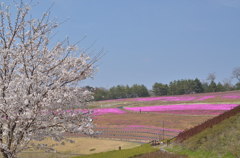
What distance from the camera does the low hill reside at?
765 inches

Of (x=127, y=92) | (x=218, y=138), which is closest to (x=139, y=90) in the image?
(x=127, y=92)

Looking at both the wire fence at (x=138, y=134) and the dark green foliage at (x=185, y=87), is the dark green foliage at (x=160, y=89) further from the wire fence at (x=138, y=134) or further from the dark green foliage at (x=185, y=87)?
the wire fence at (x=138, y=134)

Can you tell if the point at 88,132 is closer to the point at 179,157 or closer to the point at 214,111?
the point at 179,157

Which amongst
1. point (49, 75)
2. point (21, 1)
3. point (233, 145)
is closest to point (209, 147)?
point (233, 145)

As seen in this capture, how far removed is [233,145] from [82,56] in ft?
→ 41.1

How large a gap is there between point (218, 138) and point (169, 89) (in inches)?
5080

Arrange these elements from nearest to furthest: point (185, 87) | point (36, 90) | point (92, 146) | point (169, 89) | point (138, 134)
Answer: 1. point (36, 90)
2. point (92, 146)
3. point (138, 134)
4. point (185, 87)
5. point (169, 89)

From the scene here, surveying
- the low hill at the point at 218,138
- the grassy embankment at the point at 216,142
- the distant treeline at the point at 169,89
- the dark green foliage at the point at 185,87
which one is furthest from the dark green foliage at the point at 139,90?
the grassy embankment at the point at 216,142

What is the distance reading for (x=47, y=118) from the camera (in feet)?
47.5

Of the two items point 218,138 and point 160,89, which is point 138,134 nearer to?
point 218,138

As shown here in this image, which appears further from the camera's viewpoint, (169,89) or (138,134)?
(169,89)

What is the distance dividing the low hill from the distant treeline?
10588cm

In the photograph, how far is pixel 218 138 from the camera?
2133 cm

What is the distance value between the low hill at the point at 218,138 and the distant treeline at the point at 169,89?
4168 inches
